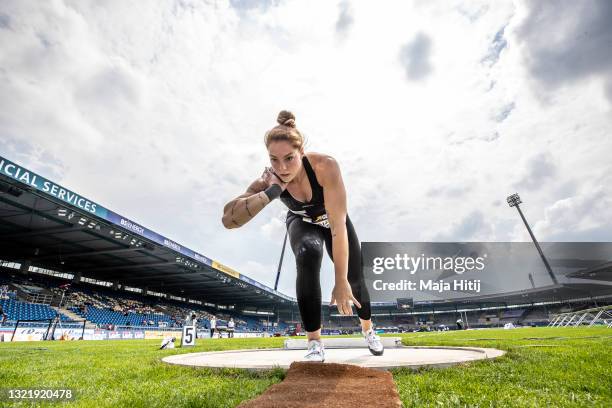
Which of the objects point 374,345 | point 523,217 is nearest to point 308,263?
point 374,345

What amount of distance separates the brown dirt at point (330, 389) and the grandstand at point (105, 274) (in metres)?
18.3

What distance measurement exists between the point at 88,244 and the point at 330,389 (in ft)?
101

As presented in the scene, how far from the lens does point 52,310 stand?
26.8m

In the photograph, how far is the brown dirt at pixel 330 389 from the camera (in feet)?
6.48

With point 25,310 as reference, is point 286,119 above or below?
below

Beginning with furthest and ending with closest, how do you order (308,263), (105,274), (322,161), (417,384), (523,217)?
(523,217) < (105,274) < (308,263) < (322,161) < (417,384)

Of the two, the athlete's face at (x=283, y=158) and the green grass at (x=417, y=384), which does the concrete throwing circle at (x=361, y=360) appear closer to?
the green grass at (x=417, y=384)

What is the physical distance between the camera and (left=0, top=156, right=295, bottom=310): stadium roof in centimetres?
1842

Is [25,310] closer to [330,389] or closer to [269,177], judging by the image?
[269,177]

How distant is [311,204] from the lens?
362 centimetres

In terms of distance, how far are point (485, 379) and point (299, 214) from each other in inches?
87.9

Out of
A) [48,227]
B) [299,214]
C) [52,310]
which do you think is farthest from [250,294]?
[299,214]

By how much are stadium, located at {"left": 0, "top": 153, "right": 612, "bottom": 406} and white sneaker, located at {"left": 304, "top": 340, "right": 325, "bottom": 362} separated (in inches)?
17.2

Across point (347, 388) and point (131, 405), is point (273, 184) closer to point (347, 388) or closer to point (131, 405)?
point (347, 388)
